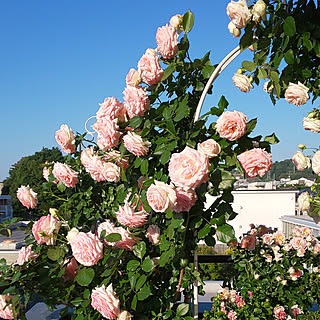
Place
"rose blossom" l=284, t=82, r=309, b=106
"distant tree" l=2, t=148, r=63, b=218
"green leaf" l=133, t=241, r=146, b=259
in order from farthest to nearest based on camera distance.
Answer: "distant tree" l=2, t=148, r=63, b=218 < "green leaf" l=133, t=241, r=146, b=259 < "rose blossom" l=284, t=82, r=309, b=106

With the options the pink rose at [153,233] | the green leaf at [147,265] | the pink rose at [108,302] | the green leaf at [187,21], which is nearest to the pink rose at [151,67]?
the green leaf at [187,21]

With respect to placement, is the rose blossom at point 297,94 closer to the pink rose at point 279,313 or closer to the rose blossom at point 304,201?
the rose blossom at point 304,201

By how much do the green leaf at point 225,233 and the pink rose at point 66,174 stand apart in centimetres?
74

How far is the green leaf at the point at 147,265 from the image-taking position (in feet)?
3.83

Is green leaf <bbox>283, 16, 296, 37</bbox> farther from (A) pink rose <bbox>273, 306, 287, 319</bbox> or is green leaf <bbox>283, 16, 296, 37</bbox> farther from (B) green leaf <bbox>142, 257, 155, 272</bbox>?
(A) pink rose <bbox>273, 306, 287, 319</bbox>

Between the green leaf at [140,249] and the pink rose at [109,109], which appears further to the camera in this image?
the pink rose at [109,109]

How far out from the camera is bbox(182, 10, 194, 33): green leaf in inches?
49.0

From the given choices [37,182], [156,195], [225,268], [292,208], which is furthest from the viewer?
[292,208]

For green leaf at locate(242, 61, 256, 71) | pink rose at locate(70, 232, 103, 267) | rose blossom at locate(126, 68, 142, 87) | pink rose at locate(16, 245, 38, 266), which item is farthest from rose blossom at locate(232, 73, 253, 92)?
pink rose at locate(16, 245, 38, 266)

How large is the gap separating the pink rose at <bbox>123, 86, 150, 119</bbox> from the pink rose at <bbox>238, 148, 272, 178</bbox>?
1.36 ft

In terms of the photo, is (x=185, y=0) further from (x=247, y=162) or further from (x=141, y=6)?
(x=141, y=6)

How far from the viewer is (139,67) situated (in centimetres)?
134

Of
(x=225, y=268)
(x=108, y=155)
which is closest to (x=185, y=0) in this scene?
(x=108, y=155)

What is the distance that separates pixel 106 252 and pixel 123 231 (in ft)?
0.58
